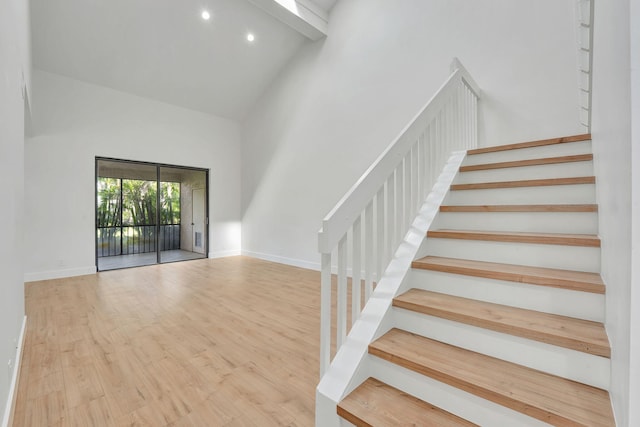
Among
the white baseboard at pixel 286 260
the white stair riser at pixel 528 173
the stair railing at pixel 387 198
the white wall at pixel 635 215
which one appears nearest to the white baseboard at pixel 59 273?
the white baseboard at pixel 286 260

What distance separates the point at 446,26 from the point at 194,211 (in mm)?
6140

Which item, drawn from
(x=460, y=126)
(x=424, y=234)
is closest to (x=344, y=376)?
(x=424, y=234)

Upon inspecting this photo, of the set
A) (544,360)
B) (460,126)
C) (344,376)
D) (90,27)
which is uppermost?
(90,27)

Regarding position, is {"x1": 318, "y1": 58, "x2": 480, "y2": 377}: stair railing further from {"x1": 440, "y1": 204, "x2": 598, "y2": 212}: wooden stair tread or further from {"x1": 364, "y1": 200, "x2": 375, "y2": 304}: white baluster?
{"x1": 440, "y1": 204, "x2": 598, "y2": 212}: wooden stair tread

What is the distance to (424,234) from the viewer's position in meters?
1.92

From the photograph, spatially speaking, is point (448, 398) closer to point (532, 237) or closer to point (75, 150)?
point (532, 237)

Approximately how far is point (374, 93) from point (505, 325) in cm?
385

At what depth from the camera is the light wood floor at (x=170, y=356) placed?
1.56m

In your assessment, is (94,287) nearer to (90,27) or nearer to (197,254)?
(197,254)

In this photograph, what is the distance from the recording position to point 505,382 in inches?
43.4

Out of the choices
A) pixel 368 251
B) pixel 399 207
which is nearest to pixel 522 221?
pixel 399 207

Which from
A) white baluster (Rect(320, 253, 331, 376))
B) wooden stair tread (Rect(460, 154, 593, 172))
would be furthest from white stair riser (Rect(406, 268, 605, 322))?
wooden stair tread (Rect(460, 154, 593, 172))

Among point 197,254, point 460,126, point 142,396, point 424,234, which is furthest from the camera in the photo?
point 197,254

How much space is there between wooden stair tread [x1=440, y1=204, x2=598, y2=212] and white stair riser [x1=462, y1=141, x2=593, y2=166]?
2.35ft
